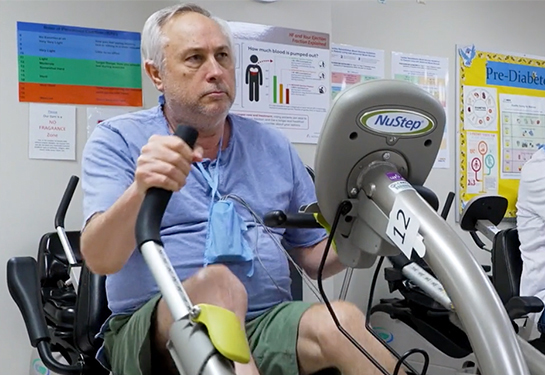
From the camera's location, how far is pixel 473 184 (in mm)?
3609

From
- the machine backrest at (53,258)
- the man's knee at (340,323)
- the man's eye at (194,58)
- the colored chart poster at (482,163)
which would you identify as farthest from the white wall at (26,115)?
the man's knee at (340,323)

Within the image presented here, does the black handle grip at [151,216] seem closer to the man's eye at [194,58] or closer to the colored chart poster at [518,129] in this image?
the man's eye at [194,58]

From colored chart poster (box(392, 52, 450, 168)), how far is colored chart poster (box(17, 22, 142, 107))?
147cm

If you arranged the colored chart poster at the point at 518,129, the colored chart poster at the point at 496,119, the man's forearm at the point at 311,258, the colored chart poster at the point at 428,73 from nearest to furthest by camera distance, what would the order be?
the man's forearm at the point at 311,258 → the colored chart poster at the point at 428,73 → the colored chart poster at the point at 496,119 → the colored chart poster at the point at 518,129

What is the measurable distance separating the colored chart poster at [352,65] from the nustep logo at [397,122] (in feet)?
7.50

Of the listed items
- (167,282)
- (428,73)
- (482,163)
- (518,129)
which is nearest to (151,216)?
(167,282)

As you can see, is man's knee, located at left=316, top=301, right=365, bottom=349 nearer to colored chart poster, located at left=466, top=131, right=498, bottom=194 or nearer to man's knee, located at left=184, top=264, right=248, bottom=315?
man's knee, located at left=184, top=264, right=248, bottom=315

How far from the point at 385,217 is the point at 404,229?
67 mm

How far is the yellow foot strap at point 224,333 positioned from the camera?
2.19 ft

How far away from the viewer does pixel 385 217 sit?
86cm

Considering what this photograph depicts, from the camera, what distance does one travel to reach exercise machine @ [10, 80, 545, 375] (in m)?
0.69

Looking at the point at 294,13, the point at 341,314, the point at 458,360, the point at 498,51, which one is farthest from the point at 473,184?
the point at 341,314

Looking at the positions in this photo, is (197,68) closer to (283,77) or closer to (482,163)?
(283,77)

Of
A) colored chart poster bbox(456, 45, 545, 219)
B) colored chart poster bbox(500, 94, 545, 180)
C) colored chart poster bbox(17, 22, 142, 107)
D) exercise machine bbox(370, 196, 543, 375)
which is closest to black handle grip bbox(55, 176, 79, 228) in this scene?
colored chart poster bbox(17, 22, 142, 107)
